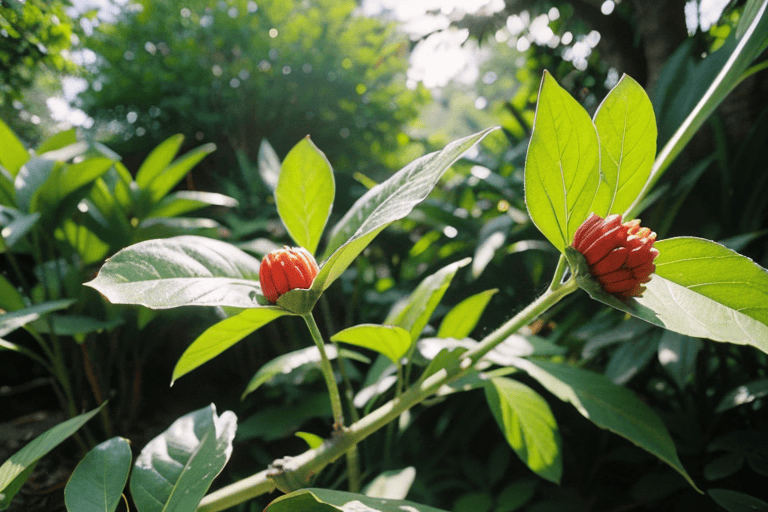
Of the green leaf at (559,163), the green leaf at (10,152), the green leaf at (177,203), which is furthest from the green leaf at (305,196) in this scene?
the green leaf at (10,152)

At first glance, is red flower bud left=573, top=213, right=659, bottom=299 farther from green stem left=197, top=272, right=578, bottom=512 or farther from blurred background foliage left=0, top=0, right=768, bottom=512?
blurred background foliage left=0, top=0, right=768, bottom=512

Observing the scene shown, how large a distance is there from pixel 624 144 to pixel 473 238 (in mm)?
516

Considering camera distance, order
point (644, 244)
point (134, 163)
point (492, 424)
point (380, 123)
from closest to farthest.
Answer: point (644, 244) < point (492, 424) < point (134, 163) < point (380, 123)

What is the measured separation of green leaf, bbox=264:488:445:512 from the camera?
0.79 feet

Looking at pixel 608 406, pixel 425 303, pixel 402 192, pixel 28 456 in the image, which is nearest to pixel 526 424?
pixel 608 406

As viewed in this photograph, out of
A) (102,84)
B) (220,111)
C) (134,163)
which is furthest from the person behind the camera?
(220,111)

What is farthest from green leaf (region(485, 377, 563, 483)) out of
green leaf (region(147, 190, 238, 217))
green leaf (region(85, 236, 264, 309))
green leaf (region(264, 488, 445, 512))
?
green leaf (region(147, 190, 238, 217))

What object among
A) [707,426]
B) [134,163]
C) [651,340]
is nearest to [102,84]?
[134,163]

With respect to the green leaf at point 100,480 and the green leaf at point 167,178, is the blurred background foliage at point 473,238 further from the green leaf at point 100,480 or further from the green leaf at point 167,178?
the green leaf at point 100,480

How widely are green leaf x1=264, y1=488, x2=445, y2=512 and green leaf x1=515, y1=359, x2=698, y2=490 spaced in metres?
0.18

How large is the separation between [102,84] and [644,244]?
48.2 inches

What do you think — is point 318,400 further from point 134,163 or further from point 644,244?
point 134,163

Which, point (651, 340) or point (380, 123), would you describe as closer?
point (651, 340)

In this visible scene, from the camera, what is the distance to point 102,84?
3.36 ft
